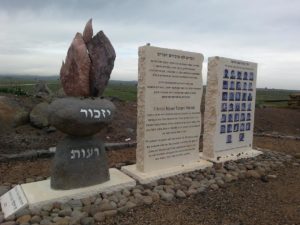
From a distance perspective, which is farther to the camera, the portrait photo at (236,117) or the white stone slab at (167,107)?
the portrait photo at (236,117)

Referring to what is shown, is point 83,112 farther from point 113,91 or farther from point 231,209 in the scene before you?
point 113,91

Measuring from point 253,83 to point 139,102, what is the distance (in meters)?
3.51

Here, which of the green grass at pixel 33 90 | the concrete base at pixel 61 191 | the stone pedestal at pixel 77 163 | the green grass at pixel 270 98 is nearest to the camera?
the concrete base at pixel 61 191

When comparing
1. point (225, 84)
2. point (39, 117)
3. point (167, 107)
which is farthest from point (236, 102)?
point (39, 117)

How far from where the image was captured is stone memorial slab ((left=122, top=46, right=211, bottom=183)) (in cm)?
582

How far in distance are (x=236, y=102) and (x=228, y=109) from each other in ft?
1.13

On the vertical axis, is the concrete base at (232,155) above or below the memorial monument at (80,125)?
below

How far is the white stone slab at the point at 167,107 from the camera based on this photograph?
5.82 meters

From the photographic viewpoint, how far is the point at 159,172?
604cm

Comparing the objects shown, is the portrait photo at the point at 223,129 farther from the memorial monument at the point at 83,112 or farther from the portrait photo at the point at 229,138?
the memorial monument at the point at 83,112

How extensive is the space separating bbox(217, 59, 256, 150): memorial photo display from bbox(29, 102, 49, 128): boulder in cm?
471


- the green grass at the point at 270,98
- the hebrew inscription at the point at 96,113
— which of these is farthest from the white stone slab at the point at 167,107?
the green grass at the point at 270,98

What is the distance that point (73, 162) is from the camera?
5.06 metres

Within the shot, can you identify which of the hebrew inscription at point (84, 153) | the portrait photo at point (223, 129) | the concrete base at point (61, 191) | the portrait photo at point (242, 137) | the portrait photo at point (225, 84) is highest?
the portrait photo at point (225, 84)
